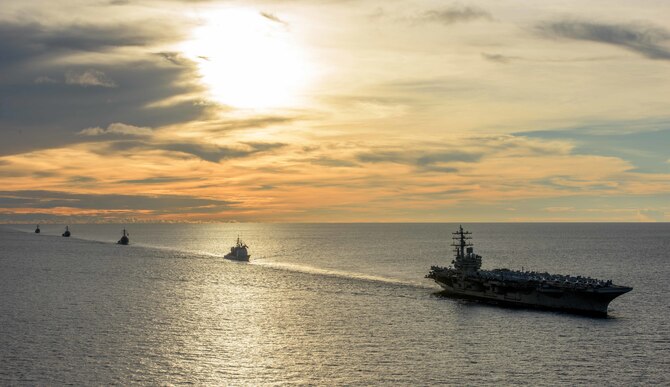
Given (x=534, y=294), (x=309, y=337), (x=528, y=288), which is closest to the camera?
(x=309, y=337)

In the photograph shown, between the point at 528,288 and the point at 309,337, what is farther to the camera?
the point at 528,288

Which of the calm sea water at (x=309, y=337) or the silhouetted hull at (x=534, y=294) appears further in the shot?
the silhouetted hull at (x=534, y=294)

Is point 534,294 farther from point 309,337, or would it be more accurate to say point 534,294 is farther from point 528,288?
point 309,337

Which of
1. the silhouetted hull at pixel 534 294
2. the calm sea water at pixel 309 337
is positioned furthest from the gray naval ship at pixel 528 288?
the calm sea water at pixel 309 337

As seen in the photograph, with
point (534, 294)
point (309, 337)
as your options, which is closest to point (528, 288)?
point (534, 294)

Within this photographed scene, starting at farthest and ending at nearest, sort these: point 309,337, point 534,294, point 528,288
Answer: point 528,288 < point 534,294 < point 309,337

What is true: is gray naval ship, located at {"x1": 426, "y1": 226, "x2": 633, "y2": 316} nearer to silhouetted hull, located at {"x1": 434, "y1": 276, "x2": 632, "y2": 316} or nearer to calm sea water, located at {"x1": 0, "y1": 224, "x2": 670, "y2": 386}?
silhouetted hull, located at {"x1": 434, "y1": 276, "x2": 632, "y2": 316}

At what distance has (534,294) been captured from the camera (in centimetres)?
10375

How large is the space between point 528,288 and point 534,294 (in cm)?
136

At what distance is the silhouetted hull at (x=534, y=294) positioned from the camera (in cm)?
9462

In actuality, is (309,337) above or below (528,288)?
below

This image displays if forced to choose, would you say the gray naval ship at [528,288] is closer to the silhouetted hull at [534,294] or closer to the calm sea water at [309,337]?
the silhouetted hull at [534,294]

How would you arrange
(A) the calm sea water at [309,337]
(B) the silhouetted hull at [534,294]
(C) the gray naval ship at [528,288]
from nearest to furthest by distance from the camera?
(A) the calm sea water at [309,337]
(B) the silhouetted hull at [534,294]
(C) the gray naval ship at [528,288]

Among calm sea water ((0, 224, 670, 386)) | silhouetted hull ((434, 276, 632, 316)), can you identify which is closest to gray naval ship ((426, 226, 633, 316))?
silhouetted hull ((434, 276, 632, 316))
